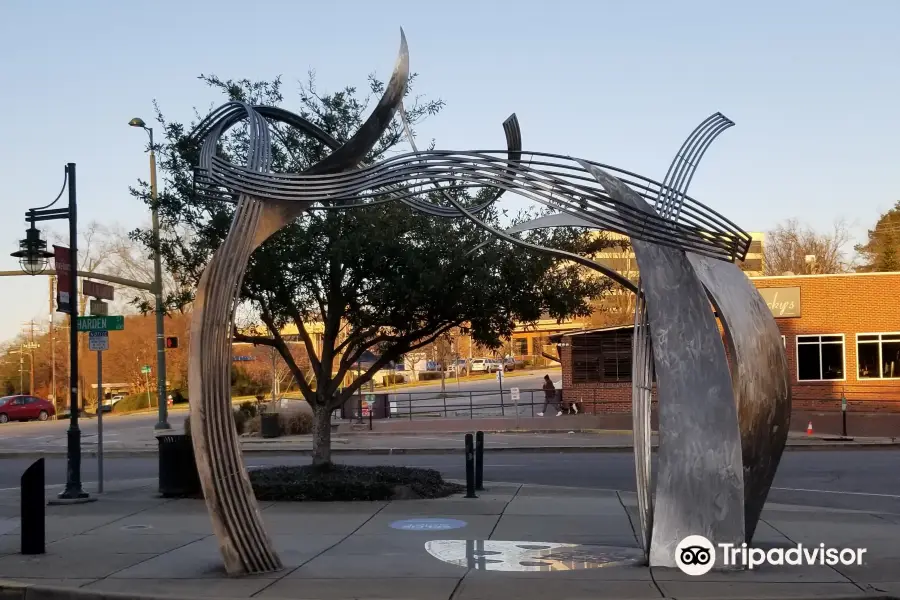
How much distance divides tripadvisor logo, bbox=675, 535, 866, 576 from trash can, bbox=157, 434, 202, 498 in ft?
29.7

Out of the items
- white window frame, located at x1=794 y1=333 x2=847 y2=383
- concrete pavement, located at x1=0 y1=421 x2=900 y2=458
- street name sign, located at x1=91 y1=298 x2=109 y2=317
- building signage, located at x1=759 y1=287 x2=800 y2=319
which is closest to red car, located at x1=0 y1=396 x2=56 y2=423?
concrete pavement, located at x1=0 y1=421 x2=900 y2=458

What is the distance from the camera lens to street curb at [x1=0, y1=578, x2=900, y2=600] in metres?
8.20

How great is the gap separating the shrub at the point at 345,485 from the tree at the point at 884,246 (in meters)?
49.7

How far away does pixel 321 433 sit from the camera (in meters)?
17.1

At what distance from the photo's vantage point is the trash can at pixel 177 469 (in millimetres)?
16016

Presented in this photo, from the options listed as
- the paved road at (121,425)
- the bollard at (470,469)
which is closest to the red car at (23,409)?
the paved road at (121,425)

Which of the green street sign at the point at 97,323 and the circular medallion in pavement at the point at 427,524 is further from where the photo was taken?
the green street sign at the point at 97,323

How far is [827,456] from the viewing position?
2367 centimetres

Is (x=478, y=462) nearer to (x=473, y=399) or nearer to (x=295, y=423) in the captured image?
(x=295, y=423)

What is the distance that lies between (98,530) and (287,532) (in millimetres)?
2447

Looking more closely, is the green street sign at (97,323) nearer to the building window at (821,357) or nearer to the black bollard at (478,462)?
the black bollard at (478,462)

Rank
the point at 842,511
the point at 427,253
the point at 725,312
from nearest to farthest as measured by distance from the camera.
Answer: the point at 725,312 < the point at 842,511 < the point at 427,253

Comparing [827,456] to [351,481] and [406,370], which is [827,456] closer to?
[351,481]

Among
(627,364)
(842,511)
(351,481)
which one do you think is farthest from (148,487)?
(627,364)
